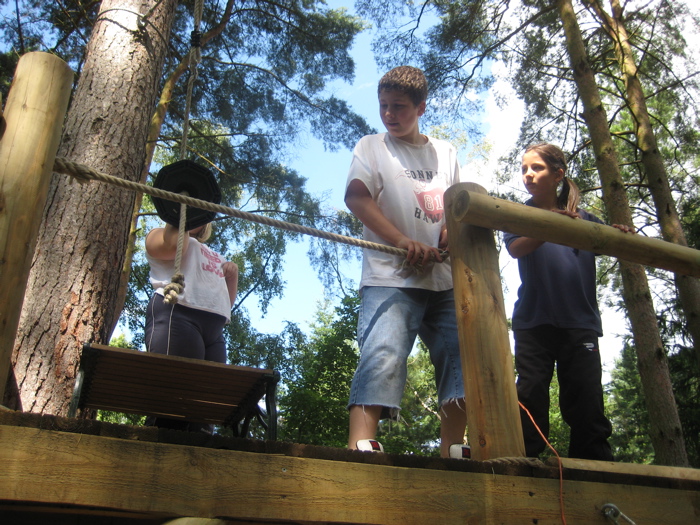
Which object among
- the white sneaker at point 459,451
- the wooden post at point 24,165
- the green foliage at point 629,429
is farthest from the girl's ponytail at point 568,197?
the green foliage at point 629,429

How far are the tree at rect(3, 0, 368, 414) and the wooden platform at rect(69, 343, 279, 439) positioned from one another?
28 cm

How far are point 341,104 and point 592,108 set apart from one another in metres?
4.39

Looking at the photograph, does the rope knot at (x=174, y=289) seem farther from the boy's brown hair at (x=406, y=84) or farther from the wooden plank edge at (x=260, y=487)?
the wooden plank edge at (x=260, y=487)

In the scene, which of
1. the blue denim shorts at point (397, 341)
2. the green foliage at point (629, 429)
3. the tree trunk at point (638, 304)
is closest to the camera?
the blue denim shorts at point (397, 341)

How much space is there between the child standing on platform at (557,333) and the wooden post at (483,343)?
54 centimetres

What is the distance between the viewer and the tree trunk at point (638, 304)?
457 cm

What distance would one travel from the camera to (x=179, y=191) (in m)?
2.52

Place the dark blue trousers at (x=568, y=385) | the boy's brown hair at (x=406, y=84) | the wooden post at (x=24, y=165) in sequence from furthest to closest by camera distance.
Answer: the boy's brown hair at (x=406, y=84) < the dark blue trousers at (x=568, y=385) < the wooden post at (x=24, y=165)

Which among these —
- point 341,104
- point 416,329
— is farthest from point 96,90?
point 341,104

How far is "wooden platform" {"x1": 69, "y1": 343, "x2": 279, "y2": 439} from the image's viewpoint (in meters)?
2.17

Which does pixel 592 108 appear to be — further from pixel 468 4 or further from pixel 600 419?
pixel 600 419

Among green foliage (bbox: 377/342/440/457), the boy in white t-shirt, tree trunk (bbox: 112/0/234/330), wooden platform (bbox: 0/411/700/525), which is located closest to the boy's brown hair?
the boy in white t-shirt

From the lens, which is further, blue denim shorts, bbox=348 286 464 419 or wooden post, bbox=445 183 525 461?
blue denim shorts, bbox=348 286 464 419

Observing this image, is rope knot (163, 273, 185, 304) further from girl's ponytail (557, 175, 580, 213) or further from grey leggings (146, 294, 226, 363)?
girl's ponytail (557, 175, 580, 213)
